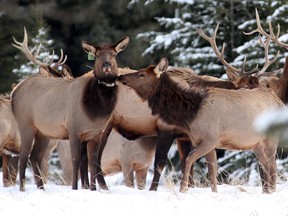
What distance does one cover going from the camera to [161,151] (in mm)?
11914

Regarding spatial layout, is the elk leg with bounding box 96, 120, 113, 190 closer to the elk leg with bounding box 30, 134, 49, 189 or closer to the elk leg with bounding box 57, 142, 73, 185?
the elk leg with bounding box 30, 134, 49, 189

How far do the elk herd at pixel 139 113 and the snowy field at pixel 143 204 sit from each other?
1042 millimetres

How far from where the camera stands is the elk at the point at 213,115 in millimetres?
10859

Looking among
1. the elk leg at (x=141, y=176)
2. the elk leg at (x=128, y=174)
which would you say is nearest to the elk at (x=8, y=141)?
the elk leg at (x=128, y=174)

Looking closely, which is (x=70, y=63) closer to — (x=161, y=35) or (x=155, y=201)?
(x=161, y=35)

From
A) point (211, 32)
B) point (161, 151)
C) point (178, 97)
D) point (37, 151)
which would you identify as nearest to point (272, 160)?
point (178, 97)

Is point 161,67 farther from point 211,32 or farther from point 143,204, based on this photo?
point 211,32

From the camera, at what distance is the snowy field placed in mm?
8766

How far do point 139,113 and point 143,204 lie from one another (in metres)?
3.41

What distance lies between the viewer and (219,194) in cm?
1004

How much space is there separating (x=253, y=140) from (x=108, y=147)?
403 cm

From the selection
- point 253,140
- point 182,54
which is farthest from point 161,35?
point 253,140

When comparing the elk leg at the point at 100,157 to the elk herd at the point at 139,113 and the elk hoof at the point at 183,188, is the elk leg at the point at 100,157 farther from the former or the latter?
the elk hoof at the point at 183,188

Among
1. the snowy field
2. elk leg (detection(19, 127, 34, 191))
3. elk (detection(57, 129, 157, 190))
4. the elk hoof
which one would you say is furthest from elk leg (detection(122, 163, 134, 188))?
the snowy field
